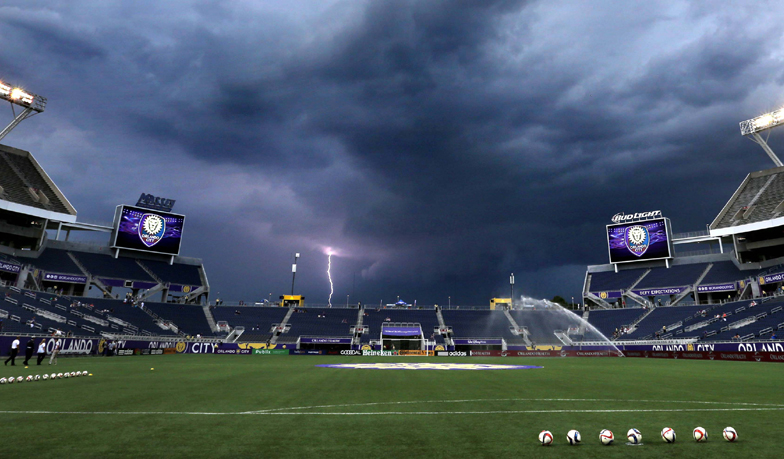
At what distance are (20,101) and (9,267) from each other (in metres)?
24.2

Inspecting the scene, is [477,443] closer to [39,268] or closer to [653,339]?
[653,339]

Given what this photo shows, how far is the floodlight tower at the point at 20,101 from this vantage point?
61.8 m

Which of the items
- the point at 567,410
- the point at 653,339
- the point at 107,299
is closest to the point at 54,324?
the point at 107,299

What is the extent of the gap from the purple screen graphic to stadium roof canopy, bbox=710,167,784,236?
94675 millimetres

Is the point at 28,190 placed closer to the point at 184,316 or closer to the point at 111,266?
the point at 111,266

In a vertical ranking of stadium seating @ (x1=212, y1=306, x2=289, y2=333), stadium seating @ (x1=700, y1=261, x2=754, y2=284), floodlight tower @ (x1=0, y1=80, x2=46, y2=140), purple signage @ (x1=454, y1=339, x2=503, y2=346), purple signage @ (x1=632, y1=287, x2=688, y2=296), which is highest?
floodlight tower @ (x1=0, y1=80, x2=46, y2=140)

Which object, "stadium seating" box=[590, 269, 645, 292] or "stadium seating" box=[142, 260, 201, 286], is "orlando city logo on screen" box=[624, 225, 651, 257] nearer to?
"stadium seating" box=[590, 269, 645, 292]

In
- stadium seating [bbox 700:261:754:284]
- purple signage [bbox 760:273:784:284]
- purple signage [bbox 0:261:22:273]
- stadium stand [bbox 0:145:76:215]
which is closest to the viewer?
purple signage [bbox 0:261:22:273]

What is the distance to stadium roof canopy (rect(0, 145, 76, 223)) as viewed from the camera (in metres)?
62.8

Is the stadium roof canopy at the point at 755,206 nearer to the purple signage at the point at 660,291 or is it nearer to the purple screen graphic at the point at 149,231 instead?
the purple signage at the point at 660,291

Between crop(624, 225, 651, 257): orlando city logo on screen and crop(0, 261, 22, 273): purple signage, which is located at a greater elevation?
crop(624, 225, 651, 257): orlando city logo on screen

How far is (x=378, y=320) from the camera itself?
266 ft

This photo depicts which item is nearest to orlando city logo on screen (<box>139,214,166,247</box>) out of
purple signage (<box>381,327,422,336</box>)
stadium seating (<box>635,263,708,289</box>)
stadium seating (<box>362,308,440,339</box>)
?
stadium seating (<box>362,308,440,339</box>)

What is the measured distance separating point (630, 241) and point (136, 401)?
90542mm
